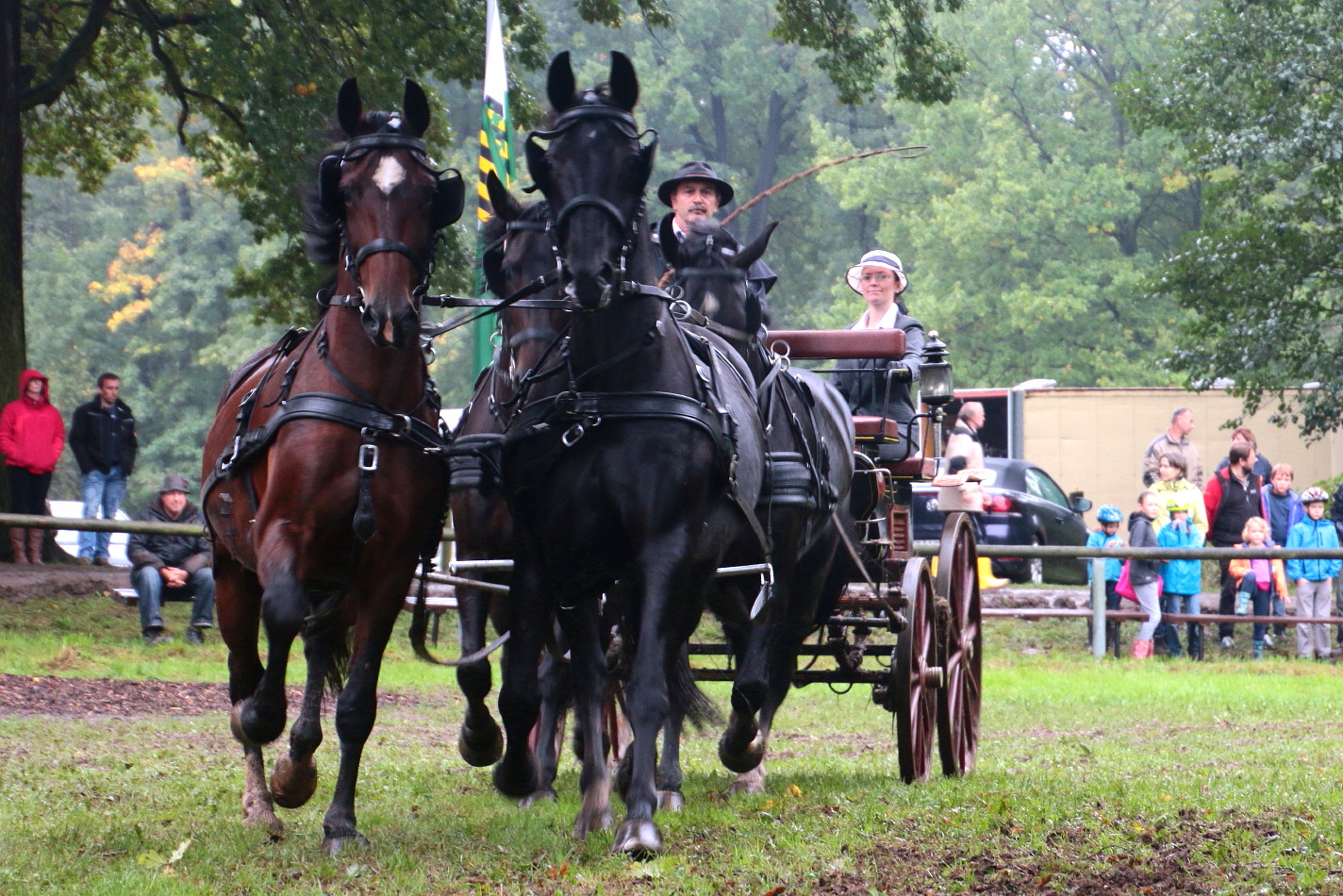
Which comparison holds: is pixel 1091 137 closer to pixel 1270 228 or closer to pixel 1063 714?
pixel 1270 228

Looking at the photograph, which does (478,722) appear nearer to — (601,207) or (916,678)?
(916,678)

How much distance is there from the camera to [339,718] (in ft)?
20.6

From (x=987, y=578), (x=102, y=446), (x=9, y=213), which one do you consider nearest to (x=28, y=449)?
(x=102, y=446)

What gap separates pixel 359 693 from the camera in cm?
627

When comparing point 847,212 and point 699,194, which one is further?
point 847,212

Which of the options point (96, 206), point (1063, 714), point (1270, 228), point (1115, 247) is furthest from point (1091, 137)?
point (1063, 714)

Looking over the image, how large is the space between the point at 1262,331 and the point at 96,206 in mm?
34965

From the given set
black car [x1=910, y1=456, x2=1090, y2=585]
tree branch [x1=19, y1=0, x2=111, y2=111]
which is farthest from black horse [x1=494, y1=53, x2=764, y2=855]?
black car [x1=910, y1=456, x2=1090, y2=585]

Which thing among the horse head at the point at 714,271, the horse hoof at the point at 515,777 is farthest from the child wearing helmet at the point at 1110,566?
the horse hoof at the point at 515,777

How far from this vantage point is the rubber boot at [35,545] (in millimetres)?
17625

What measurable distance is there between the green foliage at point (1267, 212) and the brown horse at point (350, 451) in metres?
18.4

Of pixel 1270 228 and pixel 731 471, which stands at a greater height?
pixel 1270 228

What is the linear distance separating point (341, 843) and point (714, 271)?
289 centimetres

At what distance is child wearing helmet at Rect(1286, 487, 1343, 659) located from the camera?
682 inches
